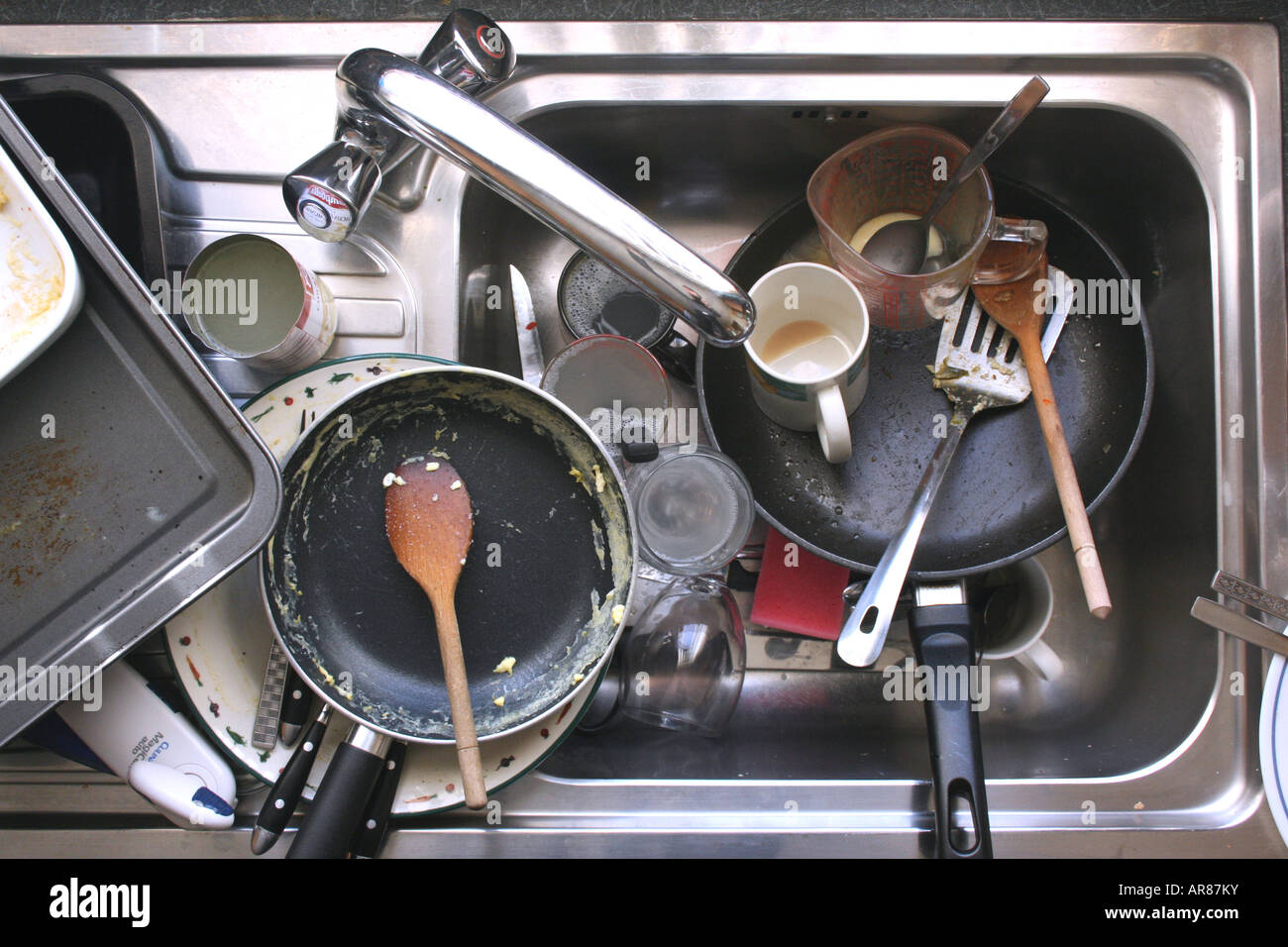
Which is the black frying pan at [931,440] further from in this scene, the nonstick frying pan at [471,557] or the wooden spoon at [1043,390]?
the nonstick frying pan at [471,557]

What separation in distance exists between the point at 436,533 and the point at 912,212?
1.65 feet

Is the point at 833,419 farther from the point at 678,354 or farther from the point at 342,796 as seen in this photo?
the point at 342,796

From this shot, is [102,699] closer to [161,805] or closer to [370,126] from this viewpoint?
[161,805]

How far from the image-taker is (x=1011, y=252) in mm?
649

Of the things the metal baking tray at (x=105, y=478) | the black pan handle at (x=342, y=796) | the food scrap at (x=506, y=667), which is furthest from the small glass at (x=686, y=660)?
the metal baking tray at (x=105, y=478)

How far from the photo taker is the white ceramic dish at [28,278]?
507 millimetres

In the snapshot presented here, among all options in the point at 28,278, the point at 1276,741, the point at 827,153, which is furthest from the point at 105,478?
the point at 1276,741

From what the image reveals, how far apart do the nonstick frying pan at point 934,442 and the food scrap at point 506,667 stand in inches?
9.6

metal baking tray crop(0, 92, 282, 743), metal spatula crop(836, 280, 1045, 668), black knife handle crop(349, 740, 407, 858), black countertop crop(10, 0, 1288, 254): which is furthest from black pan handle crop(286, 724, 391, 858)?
black countertop crop(10, 0, 1288, 254)

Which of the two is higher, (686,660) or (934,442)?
(934,442)

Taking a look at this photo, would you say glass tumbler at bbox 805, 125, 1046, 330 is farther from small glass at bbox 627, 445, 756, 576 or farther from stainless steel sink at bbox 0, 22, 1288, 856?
small glass at bbox 627, 445, 756, 576

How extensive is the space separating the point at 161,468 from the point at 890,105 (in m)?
0.64

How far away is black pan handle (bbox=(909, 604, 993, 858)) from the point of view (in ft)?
1.93

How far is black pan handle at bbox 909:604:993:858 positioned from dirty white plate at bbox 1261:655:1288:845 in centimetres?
23
